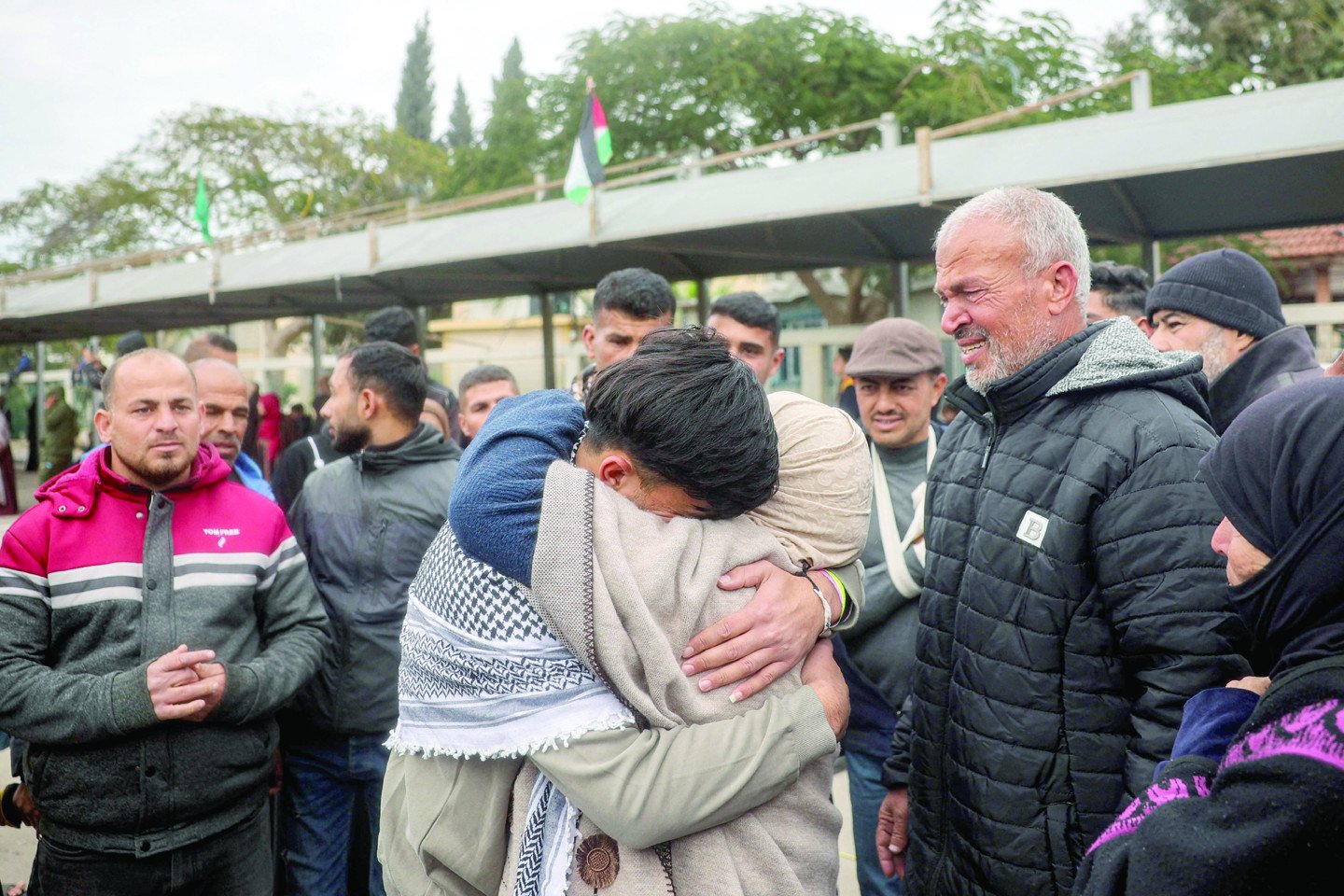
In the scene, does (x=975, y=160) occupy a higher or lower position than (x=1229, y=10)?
lower

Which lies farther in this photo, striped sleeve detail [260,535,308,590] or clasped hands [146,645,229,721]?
striped sleeve detail [260,535,308,590]

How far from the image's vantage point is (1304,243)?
47.1 feet

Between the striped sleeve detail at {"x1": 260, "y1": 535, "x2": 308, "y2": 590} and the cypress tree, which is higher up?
the cypress tree

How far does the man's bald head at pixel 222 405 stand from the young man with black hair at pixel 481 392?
1113 mm

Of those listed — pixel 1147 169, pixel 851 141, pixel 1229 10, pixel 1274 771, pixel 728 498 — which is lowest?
pixel 1274 771

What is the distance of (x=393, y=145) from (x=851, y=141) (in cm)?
1570

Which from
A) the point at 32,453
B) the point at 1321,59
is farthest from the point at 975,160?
the point at 32,453

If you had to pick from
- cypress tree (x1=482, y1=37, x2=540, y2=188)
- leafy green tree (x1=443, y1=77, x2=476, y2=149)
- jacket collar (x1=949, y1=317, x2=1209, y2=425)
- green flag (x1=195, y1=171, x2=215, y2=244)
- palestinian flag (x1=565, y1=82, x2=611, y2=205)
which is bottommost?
jacket collar (x1=949, y1=317, x2=1209, y2=425)

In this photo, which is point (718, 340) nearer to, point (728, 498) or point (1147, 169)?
point (728, 498)

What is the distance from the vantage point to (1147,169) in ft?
20.2

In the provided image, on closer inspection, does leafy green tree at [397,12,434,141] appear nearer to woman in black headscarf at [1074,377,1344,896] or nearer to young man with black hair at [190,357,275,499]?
young man with black hair at [190,357,275,499]

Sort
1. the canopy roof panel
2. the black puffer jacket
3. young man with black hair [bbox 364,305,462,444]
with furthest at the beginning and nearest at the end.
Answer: the canopy roof panel
young man with black hair [bbox 364,305,462,444]
the black puffer jacket

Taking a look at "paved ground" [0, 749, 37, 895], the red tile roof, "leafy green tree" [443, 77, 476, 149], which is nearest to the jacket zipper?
"paved ground" [0, 749, 37, 895]

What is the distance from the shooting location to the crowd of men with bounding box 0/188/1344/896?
1402mm
